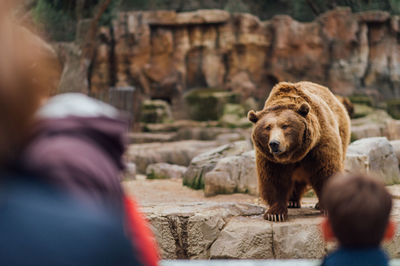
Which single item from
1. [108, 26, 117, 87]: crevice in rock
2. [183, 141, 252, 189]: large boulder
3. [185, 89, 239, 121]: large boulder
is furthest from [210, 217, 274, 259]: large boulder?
[108, 26, 117, 87]: crevice in rock

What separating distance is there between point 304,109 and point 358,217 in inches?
125

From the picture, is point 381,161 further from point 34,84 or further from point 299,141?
point 34,84

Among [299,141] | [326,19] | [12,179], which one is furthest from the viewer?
[326,19]

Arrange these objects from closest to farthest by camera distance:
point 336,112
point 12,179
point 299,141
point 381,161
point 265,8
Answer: point 12,179 < point 299,141 < point 336,112 < point 381,161 < point 265,8

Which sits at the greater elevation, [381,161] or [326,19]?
[326,19]

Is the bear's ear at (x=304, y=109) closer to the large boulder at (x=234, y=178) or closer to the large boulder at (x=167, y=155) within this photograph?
→ the large boulder at (x=234, y=178)

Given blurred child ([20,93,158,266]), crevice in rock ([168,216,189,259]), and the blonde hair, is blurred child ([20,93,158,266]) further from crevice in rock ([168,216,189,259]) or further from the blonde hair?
crevice in rock ([168,216,189,259])

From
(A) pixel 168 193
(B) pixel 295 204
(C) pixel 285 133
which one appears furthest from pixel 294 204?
(A) pixel 168 193

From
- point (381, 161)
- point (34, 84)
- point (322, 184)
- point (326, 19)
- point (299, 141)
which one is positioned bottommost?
point (381, 161)

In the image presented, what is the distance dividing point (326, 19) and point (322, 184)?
17.5 metres

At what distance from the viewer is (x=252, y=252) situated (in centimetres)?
430

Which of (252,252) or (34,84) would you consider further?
(252,252)

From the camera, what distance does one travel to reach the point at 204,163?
9273 millimetres

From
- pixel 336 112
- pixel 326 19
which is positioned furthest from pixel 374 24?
pixel 336 112
